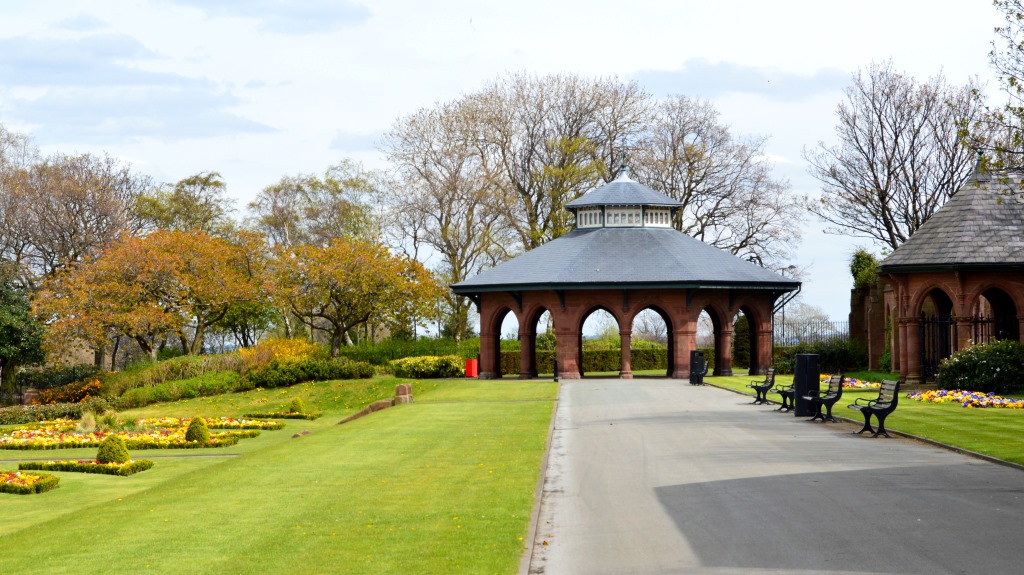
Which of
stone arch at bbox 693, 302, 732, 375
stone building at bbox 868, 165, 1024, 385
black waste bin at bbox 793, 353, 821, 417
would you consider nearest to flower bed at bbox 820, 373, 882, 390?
stone building at bbox 868, 165, 1024, 385

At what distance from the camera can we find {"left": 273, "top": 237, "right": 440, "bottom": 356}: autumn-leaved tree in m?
50.3

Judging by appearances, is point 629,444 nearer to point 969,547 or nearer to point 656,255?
point 969,547

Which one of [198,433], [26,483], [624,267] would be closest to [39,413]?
[198,433]

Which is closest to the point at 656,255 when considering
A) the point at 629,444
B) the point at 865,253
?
the point at 865,253

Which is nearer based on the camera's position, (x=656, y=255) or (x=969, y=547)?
(x=969, y=547)

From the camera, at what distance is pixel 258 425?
3097cm

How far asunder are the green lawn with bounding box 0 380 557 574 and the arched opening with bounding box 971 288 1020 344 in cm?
1751

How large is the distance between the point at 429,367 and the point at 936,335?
20.2m

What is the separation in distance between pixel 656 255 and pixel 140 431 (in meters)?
23.8

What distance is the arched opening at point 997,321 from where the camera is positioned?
1370 inches

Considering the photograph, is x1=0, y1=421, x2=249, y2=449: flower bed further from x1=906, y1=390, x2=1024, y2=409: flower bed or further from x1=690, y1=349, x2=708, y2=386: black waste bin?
x1=906, y1=390, x2=1024, y2=409: flower bed

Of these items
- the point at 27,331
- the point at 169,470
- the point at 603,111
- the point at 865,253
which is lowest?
the point at 169,470

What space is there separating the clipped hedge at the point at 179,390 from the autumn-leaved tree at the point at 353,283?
8399 millimetres

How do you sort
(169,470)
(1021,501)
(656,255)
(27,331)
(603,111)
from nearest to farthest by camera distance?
(1021,501) → (169,470) → (656,255) → (27,331) → (603,111)
